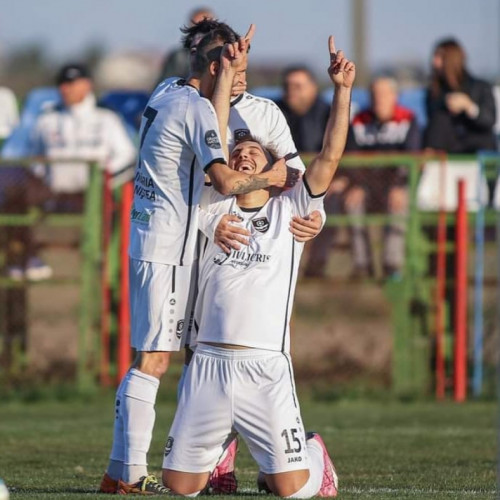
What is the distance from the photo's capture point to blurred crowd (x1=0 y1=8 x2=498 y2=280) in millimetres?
15242

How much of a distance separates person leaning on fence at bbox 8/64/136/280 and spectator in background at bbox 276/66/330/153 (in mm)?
1832

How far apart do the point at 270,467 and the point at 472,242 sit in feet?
29.0

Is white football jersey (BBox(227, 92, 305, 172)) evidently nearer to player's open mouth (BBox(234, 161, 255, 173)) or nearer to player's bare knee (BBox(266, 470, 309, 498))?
player's open mouth (BBox(234, 161, 255, 173))

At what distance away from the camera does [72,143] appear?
51.8 ft

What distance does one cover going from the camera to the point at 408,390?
50.1ft

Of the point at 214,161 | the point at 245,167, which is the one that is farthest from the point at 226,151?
the point at 214,161

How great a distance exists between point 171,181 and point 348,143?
8082 millimetres

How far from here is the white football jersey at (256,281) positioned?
727 centimetres

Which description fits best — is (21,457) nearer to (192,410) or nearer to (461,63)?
(192,410)

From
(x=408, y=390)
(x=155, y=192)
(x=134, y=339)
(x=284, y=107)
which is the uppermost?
(x=284, y=107)

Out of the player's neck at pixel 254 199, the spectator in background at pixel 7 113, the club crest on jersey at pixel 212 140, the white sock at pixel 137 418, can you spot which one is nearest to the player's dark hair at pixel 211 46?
Result: the club crest on jersey at pixel 212 140

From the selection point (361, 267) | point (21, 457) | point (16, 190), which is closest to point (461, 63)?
point (361, 267)

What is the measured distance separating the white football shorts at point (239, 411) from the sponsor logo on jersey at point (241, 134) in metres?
1.29

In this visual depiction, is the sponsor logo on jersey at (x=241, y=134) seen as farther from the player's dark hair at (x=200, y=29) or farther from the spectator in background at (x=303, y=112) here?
the spectator in background at (x=303, y=112)
